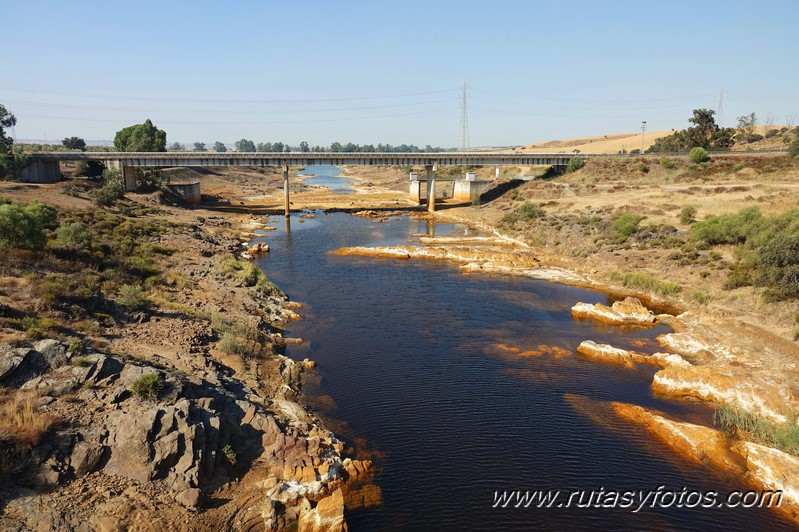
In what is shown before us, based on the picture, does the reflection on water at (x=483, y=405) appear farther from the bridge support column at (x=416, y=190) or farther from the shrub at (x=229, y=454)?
the bridge support column at (x=416, y=190)

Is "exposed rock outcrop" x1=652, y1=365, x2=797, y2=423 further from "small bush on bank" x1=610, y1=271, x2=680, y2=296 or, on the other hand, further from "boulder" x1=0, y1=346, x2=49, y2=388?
"boulder" x1=0, y1=346, x2=49, y2=388

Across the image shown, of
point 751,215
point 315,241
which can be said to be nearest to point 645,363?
point 751,215

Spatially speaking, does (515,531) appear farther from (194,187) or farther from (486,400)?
(194,187)

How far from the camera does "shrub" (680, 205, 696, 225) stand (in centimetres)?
5911

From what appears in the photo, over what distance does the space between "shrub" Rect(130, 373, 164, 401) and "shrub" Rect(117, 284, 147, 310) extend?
11823 millimetres

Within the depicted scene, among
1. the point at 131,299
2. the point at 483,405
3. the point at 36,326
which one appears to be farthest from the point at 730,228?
the point at 36,326

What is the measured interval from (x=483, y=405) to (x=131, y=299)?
22663 mm

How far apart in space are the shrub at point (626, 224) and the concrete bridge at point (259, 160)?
44570mm

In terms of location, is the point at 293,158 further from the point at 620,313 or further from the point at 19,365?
the point at 19,365

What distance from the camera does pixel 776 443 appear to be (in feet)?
72.8

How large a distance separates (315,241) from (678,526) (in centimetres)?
6156

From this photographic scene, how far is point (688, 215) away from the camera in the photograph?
5984 cm

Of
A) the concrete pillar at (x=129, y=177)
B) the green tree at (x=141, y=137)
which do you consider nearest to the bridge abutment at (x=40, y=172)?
the concrete pillar at (x=129, y=177)

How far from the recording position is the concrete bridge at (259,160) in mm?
84625
